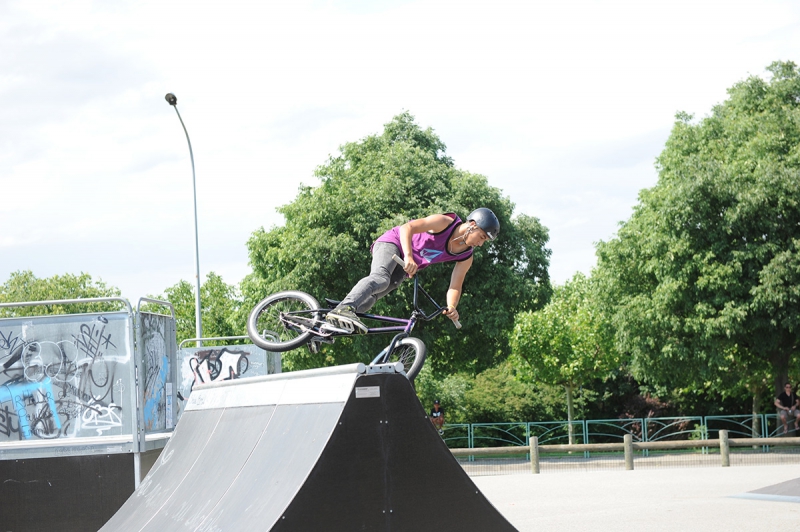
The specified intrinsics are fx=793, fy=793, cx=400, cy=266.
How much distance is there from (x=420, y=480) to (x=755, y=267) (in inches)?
866

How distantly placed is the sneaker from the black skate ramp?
1246mm

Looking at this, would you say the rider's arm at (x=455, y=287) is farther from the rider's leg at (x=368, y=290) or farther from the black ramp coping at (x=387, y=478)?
the black ramp coping at (x=387, y=478)

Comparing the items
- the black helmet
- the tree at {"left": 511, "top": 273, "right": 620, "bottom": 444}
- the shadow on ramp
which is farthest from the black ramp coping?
the tree at {"left": 511, "top": 273, "right": 620, "bottom": 444}

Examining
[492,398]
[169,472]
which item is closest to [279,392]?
[169,472]

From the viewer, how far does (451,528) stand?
5285 millimetres

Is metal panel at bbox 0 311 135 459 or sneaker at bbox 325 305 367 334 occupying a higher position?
sneaker at bbox 325 305 367 334

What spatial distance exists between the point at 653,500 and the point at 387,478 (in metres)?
8.10

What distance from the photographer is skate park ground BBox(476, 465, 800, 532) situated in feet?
31.2

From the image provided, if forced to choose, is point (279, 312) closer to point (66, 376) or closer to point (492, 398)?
point (66, 376)

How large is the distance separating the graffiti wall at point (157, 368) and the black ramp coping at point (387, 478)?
4591 mm

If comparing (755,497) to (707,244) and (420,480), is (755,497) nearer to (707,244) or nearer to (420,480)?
(420,480)

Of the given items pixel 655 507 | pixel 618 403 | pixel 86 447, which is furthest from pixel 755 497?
pixel 618 403

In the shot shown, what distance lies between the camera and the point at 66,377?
29.0ft

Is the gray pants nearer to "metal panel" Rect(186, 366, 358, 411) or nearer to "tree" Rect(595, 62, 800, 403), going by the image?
"metal panel" Rect(186, 366, 358, 411)
